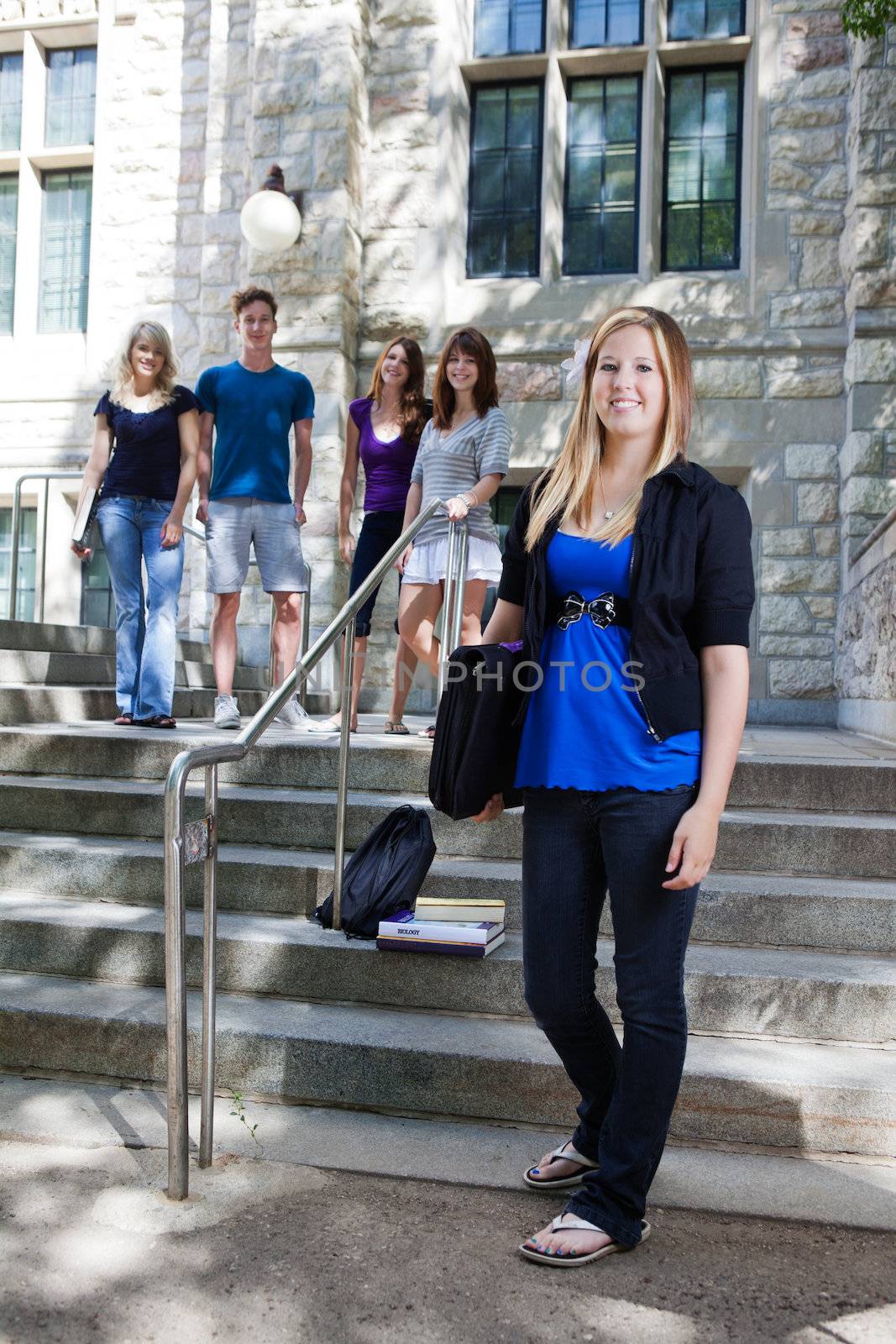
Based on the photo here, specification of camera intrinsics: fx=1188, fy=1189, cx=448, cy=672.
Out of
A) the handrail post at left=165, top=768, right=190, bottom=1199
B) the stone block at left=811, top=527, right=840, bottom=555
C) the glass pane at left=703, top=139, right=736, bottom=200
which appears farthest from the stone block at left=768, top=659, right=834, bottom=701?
the handrail post at left=165, top=768, right=190, bottom=1199

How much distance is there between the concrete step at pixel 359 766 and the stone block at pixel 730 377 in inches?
151

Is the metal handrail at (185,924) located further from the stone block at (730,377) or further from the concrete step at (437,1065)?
the stone block at (730,377)

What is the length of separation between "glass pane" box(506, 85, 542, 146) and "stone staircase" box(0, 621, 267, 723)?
4386 millimetres

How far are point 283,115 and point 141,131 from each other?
1.93 meters

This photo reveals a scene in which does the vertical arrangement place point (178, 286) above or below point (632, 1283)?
above

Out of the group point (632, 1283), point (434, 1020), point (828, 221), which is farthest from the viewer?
point (828, 221)

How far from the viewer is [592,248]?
864 centimetres

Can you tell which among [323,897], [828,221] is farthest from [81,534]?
[828,221]

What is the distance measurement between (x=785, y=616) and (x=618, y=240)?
2997 mm

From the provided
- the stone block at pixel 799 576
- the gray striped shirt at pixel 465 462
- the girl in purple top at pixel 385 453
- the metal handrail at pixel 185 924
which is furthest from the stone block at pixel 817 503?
the metal handrail at pixel 185 924

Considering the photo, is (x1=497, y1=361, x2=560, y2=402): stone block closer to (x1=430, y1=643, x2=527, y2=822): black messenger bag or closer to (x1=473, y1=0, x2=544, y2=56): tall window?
(x1=473, y1=0, x2=544, y2=56): tall window

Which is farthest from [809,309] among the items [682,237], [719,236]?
[682,237]

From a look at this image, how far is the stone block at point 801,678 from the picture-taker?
25.9 feet

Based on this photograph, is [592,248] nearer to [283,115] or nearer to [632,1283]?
[283,115]
